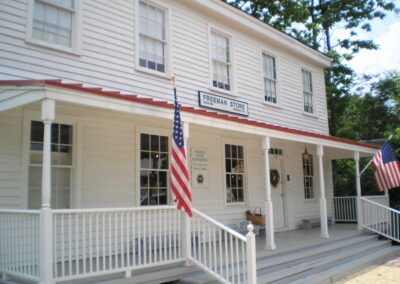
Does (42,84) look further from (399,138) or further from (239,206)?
(399,138)

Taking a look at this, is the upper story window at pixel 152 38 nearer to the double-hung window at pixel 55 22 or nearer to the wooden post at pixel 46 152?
the double-hung window at pixel 55 22

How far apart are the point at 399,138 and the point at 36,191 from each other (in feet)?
47.2

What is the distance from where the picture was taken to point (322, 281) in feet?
25.5

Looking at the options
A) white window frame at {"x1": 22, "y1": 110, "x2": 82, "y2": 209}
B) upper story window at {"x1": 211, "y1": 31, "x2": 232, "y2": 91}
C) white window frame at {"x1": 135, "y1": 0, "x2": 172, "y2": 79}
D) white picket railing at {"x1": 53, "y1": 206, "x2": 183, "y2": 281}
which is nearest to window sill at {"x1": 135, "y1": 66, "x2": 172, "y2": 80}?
white window frame at {"x1": 135, "y1": 0, "x2": 172, "y2": 79}

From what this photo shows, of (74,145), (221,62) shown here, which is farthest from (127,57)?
(221,62)

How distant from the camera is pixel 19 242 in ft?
19.2

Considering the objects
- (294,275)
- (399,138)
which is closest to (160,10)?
(294,275)

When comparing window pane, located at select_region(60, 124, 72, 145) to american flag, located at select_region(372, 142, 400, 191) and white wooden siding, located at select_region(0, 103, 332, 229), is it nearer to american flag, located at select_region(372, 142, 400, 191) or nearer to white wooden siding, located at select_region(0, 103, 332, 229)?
white wooden siding, located at select_region(0, 103, 332, 229)

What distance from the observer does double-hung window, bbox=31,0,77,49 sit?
24.2 feet

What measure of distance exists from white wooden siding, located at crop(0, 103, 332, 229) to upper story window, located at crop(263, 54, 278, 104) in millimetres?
1423

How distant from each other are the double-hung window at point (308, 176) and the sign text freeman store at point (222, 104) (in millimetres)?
3788

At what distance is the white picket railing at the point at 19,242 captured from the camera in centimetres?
546

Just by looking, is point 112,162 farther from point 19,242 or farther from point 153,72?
point 19,242

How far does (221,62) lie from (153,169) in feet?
12.8
